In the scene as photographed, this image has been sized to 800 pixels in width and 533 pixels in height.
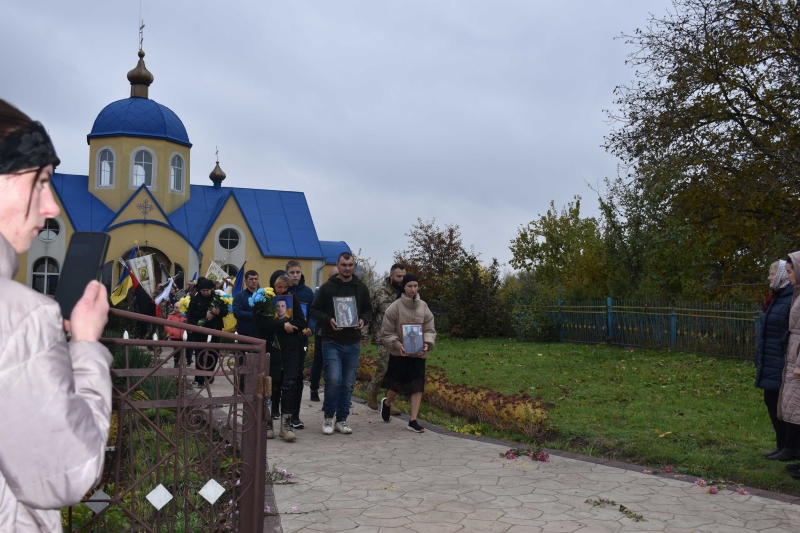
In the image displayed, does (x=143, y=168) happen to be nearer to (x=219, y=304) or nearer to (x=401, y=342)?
(x=219, y=304)

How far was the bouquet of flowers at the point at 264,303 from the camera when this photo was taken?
877cm

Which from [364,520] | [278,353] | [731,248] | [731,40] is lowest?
[364,520]

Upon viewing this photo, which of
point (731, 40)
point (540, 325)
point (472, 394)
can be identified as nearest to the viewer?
point (472, 394)

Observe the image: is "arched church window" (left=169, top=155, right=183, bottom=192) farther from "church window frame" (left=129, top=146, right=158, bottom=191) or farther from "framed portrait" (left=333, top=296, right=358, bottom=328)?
"framed portrait" (left=333, top=296, right=358, bottom=328)

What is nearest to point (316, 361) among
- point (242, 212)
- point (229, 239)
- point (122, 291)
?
point (122, 291)

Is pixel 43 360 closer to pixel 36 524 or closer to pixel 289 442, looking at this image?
pixel 36 524

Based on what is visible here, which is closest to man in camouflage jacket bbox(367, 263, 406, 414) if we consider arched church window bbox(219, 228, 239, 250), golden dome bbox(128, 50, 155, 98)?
arched church window bbox(219, 228, 239, 250)

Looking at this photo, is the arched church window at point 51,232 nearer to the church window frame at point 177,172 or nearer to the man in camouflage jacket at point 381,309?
the church window frame at point 177,172

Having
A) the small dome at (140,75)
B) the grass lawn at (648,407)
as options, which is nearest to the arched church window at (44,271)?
the small dome at (140,75)

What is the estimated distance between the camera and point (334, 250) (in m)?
43.4

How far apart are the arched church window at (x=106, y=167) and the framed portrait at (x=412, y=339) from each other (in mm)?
31621

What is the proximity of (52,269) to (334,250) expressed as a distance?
580 inches

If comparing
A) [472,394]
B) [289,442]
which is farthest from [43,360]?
[472,394]

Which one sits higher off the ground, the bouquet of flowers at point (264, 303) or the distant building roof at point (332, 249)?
the distant building roof at point (332, 249)
